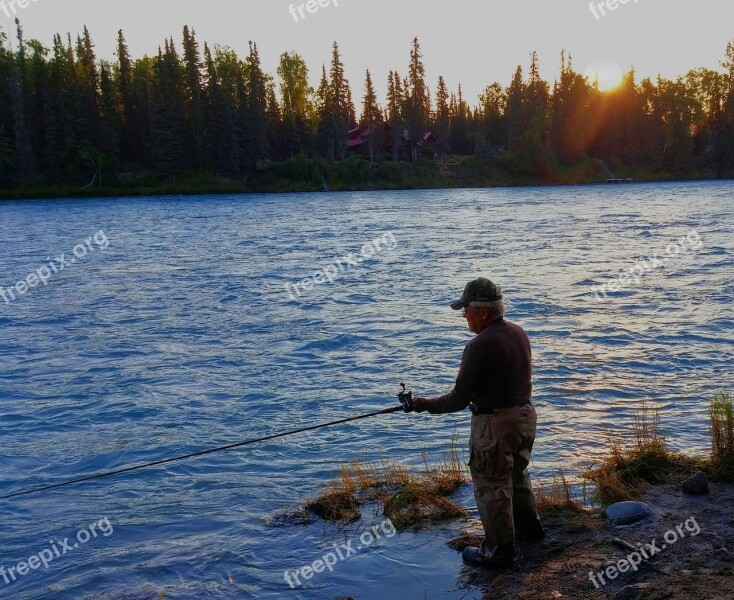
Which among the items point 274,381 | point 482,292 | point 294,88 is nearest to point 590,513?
point 482,292

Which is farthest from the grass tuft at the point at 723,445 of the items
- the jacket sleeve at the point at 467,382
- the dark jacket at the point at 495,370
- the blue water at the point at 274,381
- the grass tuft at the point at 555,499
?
the jacket sleeve at the point at 467,382

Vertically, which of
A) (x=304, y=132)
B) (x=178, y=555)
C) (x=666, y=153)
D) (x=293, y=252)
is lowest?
(x=178, y=555)

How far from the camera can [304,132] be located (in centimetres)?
9625

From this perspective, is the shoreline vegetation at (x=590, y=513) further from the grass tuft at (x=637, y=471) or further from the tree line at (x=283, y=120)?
the tree line at (x=283, y=120)

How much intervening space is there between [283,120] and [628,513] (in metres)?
97.7

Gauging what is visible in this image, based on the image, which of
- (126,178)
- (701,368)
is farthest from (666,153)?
(701,368)

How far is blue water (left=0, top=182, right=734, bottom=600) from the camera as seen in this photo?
6.65 meters

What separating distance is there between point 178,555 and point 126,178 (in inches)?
3050

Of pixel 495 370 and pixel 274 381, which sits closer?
pixel 495 370

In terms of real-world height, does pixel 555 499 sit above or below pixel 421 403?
below

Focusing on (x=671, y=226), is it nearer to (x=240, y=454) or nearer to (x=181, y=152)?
(x=240, y=454)

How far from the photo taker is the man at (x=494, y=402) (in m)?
5.12

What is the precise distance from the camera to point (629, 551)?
552 centimetres

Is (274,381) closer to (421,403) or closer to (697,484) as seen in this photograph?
(421,403)
